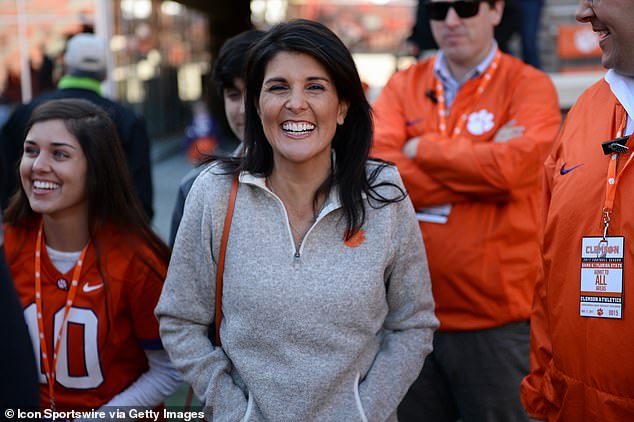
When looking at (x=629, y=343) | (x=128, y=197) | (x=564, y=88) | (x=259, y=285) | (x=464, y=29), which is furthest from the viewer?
(x=564, y=88)

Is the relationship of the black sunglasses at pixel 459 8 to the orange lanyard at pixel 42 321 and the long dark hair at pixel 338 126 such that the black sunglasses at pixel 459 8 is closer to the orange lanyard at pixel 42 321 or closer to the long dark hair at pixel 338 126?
the long dark hair at pixel 338 126

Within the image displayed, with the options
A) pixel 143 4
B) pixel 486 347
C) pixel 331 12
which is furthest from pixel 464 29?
pixel 331 12

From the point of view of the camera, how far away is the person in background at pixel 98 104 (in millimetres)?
4508

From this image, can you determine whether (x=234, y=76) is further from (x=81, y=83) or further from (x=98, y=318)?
(x=81, y=83)

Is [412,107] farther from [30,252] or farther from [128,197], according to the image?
[30,252]

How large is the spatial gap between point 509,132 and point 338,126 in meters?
0.77

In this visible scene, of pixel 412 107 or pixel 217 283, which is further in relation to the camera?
pixel 412 107

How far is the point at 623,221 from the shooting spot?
6.88 ft

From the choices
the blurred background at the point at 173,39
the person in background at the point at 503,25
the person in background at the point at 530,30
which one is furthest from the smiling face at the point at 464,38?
the person in background at the point at 530,30

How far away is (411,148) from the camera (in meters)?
3.12

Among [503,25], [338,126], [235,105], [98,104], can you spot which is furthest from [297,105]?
[98,104]

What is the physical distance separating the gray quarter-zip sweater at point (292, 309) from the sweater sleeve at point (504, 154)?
514mm

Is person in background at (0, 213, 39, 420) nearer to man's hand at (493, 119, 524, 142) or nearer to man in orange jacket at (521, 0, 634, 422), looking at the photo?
man in orange jacket at (521, 0, 634, 422)

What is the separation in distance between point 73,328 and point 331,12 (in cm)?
2710
